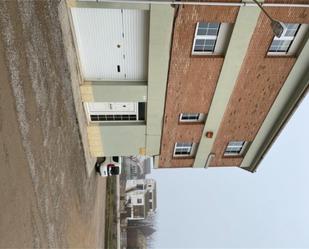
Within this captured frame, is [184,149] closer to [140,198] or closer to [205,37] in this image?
[205,37]

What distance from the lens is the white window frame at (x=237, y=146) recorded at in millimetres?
18623

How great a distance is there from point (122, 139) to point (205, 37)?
6.39 meters

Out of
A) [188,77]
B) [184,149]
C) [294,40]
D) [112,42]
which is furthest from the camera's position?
[184,149]

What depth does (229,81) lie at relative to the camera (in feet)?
48.5

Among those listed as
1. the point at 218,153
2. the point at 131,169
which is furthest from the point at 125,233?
the point at 218,153

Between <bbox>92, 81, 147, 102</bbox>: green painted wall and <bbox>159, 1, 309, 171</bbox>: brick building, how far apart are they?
114 cm

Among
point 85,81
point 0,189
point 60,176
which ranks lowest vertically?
point 0,189

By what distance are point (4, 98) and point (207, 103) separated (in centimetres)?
933

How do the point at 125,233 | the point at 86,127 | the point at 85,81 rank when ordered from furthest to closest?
the point at 125,233 → the point at 86,127 → the point at 85,81

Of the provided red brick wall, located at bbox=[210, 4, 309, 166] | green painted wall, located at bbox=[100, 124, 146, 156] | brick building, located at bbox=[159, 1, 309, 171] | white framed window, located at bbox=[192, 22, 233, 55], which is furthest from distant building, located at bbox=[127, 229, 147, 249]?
white framed window, located at bbox=[192, 22, 233, 55]

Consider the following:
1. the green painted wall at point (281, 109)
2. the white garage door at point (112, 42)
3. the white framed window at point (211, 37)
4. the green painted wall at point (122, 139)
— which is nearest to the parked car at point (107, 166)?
the green painted wall at point (122, 139)

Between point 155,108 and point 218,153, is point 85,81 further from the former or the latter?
point 218,153

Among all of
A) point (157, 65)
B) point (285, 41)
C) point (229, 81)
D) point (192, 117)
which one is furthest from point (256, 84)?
point (157, 65)

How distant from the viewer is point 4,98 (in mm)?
8352
